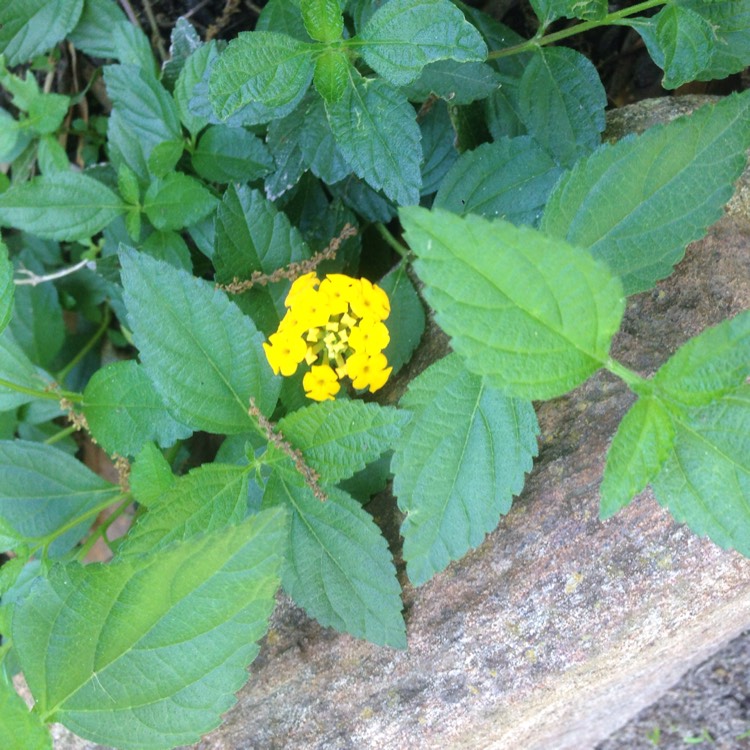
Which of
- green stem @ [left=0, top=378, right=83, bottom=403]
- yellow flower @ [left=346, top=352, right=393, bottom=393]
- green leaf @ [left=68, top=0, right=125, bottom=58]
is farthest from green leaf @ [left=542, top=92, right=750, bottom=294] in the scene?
green leaf @ [left=68, top=0, right=125, bottom=58]

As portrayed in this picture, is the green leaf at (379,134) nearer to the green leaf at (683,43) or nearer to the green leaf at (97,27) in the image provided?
the green leaf at (683,43)

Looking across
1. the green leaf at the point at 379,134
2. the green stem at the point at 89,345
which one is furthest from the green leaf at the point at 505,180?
the green stem at the point at 89,345

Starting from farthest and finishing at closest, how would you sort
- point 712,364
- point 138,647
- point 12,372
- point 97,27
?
1. point 97,27
2. point 12,372
3. point 138,647
4. point 712,364

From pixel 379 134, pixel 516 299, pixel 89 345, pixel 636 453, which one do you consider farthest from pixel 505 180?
pixel 89 345

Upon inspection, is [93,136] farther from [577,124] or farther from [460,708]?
[460,708]

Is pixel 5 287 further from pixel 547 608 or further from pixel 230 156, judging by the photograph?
pixel 547 608
